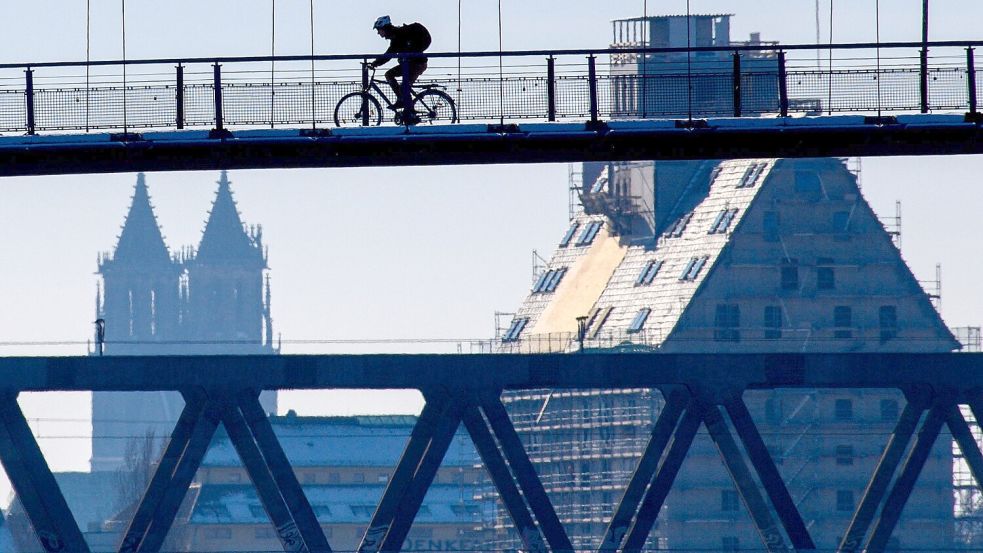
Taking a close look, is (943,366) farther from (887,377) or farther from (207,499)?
(207,499)

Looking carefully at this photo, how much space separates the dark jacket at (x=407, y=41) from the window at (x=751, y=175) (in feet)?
384

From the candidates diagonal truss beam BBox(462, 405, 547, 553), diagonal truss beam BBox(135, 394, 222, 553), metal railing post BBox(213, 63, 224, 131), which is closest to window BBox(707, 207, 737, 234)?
diagonal truss beam BBox(462, 405, 547, 553)

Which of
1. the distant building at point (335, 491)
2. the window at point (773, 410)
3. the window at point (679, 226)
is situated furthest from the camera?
the distant building at point (335, 491)

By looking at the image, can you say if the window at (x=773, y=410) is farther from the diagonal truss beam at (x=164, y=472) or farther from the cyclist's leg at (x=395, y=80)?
the cyclist's leg at (x=395, y=80)

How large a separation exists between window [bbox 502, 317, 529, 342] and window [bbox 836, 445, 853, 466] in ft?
116

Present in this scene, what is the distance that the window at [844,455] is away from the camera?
6161 inches

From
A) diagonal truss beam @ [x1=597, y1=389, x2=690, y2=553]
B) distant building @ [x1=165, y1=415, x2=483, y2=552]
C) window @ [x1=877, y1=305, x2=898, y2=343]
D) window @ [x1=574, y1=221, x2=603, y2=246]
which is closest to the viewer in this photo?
diagonal truss beam @ [x1=597, y1=389, x2=690, y2=553]

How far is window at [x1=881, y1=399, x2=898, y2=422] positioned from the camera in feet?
513

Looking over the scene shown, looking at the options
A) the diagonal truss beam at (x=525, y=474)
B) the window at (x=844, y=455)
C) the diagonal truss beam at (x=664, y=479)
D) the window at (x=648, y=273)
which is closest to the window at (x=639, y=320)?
the window at (x=648, y=273)

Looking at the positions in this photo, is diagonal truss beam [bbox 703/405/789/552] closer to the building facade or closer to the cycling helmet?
the cycling helmet

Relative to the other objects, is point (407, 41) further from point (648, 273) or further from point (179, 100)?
point (648, 273)

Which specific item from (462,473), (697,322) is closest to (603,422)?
(697,322)

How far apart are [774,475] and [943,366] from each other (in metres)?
3.87

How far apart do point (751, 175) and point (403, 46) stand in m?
118
